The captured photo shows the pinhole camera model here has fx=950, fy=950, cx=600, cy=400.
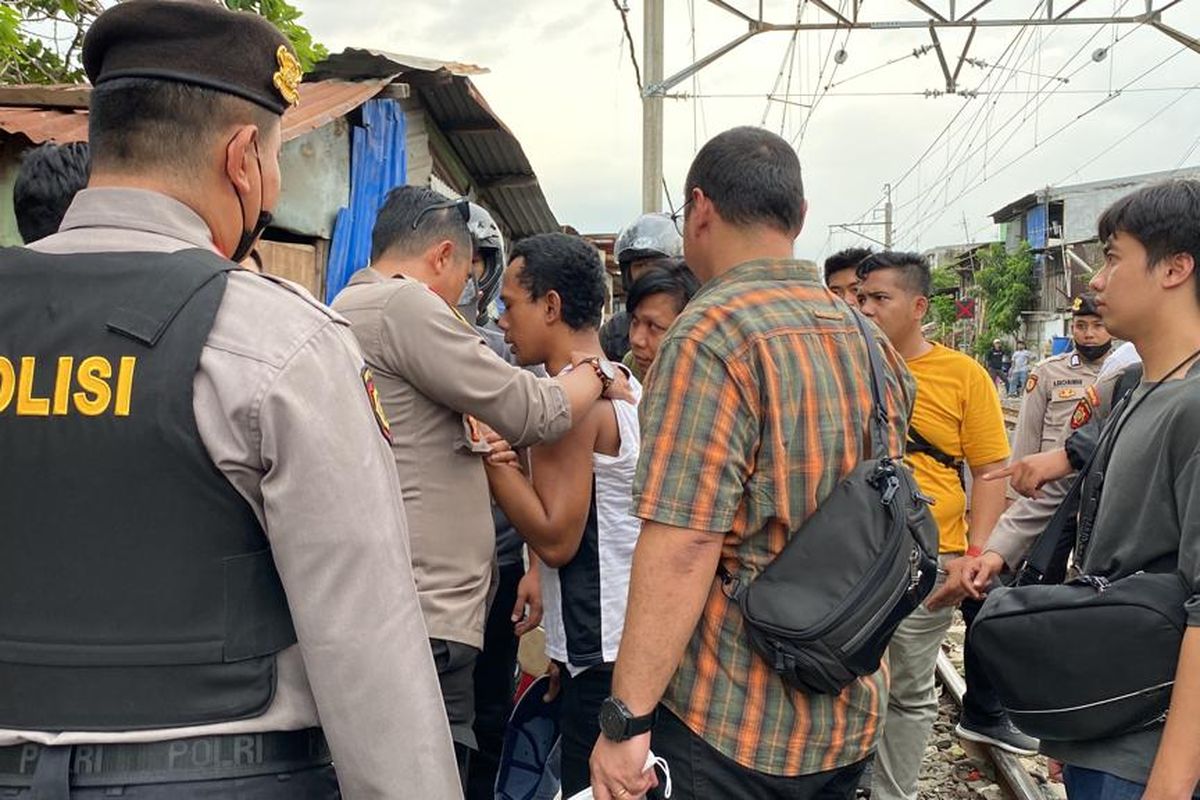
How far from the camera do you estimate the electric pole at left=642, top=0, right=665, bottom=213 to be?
9.41 metres

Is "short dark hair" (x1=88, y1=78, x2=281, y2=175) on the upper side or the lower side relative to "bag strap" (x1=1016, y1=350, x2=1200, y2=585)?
upper

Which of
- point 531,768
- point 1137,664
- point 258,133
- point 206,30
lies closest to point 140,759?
point 258,133

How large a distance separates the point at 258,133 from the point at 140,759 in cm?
87

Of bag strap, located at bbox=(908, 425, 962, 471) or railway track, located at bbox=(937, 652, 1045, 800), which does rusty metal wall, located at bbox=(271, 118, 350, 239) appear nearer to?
bag strap, located at bbox=(908, 425, 962, 471)

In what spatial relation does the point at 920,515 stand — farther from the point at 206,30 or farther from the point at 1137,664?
the point at 206,30

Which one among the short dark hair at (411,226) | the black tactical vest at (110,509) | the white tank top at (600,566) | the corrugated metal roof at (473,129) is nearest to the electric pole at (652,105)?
→ the corrugated metal roof at (473,129)

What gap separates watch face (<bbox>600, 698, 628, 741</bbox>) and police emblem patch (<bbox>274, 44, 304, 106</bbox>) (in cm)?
125

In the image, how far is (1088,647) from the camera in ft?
6.10

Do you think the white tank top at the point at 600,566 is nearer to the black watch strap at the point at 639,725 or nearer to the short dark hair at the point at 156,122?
the black watch strap at the point at 639,725

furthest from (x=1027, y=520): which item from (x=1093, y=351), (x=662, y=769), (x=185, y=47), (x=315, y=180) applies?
(x=315, y=180)

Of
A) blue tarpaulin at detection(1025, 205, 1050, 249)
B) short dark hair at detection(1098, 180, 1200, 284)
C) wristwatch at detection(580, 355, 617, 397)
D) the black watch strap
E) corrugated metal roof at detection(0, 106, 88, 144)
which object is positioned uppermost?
blue tarpaulin at detection(1025, 205, 1050, 249)

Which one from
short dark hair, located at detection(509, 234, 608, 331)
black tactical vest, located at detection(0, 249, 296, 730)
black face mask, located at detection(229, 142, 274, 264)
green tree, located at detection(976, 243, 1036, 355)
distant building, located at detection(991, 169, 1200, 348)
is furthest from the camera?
green tree, located at detection(976, 243, 1036, 355)

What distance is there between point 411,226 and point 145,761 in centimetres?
172

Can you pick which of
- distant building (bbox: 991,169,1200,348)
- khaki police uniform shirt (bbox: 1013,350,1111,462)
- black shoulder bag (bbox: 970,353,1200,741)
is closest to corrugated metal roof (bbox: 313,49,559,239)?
khaki police uniform shirt (bbox: 1013,350,1111,462)
